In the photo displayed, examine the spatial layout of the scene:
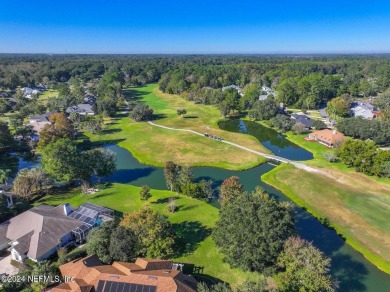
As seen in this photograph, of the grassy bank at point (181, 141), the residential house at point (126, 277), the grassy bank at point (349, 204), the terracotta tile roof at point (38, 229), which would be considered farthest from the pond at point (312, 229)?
the terracotta tile roof at point (38, 229)

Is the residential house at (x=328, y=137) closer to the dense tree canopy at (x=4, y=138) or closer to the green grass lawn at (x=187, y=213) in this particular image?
the green grass lawn at (x=187, y=213)

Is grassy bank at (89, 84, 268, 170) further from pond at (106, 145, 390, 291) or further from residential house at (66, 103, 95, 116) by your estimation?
residential house at (66, 103, 95, 116)

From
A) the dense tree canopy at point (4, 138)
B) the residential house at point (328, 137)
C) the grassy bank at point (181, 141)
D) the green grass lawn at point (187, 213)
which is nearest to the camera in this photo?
the green grass lawn at point (187, 213)

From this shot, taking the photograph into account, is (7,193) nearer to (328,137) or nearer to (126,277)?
(126,277)

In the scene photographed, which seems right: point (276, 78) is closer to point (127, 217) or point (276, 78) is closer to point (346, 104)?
point (346, 104)


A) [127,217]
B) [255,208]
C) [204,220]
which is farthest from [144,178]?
[255,208]

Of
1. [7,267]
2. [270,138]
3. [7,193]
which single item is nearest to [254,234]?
[7,267]
